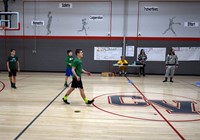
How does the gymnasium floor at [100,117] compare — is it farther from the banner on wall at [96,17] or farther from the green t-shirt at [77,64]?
the banner on wall at [96,17]

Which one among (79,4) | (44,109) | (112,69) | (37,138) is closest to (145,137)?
(37,138)

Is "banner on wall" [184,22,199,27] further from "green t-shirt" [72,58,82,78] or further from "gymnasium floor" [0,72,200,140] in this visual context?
"green t-shirt" [72,58,82,78]

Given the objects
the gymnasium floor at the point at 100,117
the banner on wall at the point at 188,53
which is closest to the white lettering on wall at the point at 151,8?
the banner on wall at the point at 188,53

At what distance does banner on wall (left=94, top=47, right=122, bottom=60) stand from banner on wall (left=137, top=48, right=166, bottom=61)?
4.93ft

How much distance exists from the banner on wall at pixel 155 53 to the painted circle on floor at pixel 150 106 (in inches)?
273

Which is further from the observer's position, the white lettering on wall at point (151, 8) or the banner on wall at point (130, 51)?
the banner on wall at point (130, 51)

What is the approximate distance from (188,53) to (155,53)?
2.30 meters

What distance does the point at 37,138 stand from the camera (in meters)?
3.91

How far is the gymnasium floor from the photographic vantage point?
4.18 metres

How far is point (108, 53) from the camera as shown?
49.0ft

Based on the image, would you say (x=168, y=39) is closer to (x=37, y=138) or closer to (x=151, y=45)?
(x=151, y=45)

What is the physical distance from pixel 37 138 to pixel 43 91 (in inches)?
179

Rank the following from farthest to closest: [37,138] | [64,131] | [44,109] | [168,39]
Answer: [168,39] < [44,109] < [64,131] < [37,138]

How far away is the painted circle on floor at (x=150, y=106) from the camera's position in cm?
543
